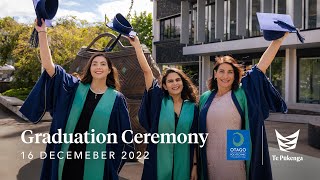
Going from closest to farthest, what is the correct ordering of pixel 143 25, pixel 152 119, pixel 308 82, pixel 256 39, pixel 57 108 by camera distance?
pixel 57 108 < pixel 152 119 < pixel 256 39 < pixel 308 82 < pixel 143 25

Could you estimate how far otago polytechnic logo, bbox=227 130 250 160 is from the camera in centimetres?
311

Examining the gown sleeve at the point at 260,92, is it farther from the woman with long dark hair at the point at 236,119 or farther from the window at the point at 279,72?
the window at the point at 279,72

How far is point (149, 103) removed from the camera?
→ 332 centimetres

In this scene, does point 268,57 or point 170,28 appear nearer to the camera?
point 268,57

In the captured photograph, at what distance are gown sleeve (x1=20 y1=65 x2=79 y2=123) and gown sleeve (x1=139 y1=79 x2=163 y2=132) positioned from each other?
588mm

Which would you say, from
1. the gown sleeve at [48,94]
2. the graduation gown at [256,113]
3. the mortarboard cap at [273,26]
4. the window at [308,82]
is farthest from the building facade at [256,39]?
the gown sleeve at [48,94]

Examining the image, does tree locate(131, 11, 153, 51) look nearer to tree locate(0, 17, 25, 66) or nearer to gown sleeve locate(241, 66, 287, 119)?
tree locate(0, 17, 25, 66)

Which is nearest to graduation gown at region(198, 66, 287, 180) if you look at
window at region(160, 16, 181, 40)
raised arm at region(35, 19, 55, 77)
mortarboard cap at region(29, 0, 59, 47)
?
raised arm at region(35, 19, 55, 77)

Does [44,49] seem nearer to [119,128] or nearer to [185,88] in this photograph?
[119,128]

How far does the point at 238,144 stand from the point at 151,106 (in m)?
0.75

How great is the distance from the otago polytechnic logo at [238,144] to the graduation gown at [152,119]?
0.94 ft

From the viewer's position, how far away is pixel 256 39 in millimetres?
18750

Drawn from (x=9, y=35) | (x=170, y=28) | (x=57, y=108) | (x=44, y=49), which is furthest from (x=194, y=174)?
(x=170, y=28)

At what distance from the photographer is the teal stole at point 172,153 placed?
315 centimetres
